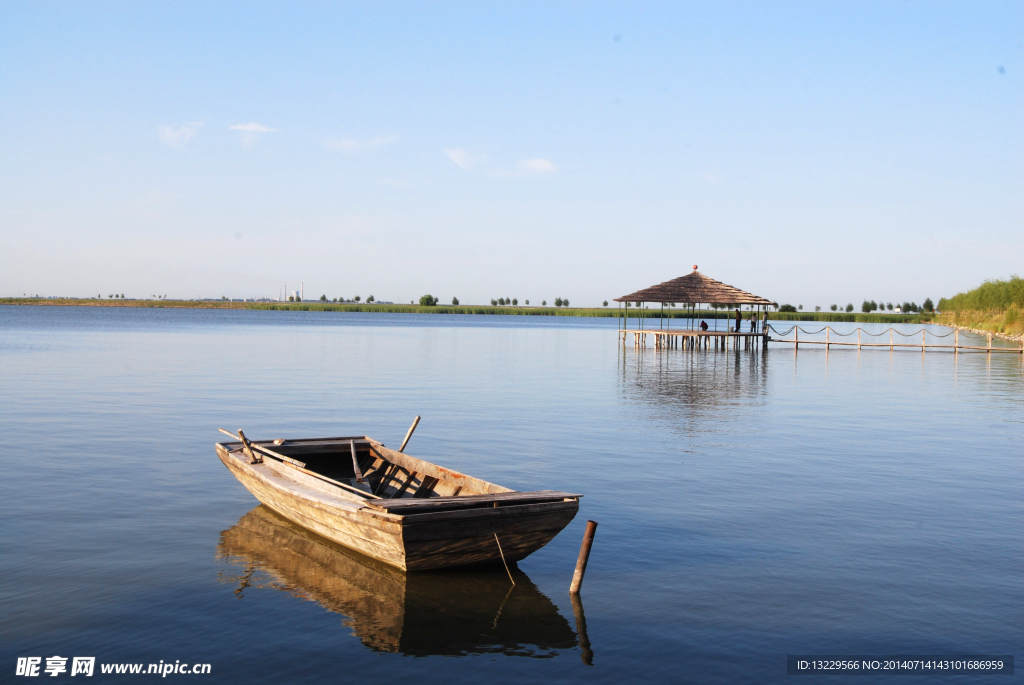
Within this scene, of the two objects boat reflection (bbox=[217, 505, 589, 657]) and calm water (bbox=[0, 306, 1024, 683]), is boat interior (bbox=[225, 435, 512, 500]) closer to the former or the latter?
calm water (bbox=[0, 306, 1024, 683])

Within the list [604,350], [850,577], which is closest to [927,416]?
[850,577]

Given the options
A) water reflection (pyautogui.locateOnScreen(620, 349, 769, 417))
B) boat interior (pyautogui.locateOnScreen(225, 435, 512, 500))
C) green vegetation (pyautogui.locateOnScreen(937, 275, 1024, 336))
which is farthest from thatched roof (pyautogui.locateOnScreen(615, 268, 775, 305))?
boat interior (pyautogui.locateOnScreen(225, 435, 512, 500))

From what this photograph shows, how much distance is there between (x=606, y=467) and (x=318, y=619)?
6.84 meters

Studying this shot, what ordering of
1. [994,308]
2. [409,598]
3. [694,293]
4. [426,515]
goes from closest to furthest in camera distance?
[426,515] < [409,598] < [694,293] < [994,308]

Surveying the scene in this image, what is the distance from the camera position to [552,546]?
898 cm

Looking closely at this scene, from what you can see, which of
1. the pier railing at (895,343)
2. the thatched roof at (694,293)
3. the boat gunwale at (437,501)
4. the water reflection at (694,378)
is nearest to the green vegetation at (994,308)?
the pier railing at (895,343)

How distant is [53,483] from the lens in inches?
433

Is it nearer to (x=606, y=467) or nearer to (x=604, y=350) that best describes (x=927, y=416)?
(x=606, y=467)

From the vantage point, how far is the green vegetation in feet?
174

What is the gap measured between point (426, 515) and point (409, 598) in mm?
817

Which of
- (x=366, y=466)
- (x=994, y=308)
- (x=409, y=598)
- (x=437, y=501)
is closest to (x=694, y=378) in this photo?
(x=366, y=466)

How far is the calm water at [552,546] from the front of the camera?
6.24m

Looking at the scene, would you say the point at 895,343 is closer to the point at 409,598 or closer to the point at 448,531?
the point at 448,531

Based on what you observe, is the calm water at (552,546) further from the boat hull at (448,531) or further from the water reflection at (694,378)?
the water reflection at (694,378)
